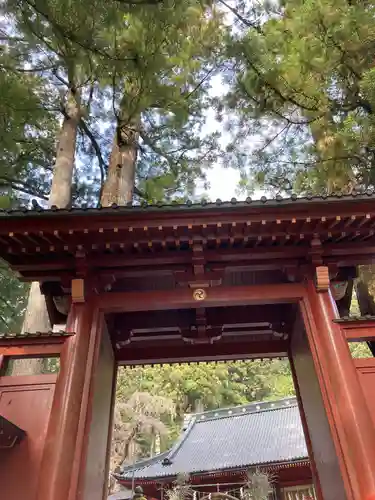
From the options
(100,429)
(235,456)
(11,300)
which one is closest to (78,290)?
(100,429)

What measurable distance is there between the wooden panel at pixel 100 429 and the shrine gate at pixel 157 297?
2 centimetres

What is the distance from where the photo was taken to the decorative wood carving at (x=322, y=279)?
4648 mm

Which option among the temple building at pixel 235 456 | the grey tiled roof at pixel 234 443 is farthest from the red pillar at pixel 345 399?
the grey tiled roof at pixel 234 443

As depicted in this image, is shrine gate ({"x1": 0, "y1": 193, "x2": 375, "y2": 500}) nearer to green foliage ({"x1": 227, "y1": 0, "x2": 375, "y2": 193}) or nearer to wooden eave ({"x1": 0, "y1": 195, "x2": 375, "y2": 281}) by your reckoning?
wooden eave ({"x1": 0, "y1": 195, "x2": 375, "y2": 281})

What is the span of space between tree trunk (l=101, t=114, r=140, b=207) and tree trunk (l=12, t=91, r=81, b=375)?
0.86 metres

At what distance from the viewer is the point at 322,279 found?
4.66m

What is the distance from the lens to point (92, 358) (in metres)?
4.40

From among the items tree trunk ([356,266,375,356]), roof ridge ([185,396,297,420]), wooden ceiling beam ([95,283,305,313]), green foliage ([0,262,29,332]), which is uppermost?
green foliage ([0,262,29,332])

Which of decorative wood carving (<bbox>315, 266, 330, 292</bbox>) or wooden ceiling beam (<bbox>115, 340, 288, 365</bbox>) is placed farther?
wooden ceiling beam (<bbox>115, 340, 288, 365</bbox>)

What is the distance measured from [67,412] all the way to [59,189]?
18.2 feet

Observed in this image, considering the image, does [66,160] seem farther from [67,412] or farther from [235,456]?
[235,456]

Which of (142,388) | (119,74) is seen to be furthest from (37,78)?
(142,388)

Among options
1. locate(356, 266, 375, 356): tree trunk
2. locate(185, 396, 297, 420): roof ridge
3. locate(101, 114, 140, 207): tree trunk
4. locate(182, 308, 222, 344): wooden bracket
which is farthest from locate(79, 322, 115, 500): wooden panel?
locate(185, 396, 297, 420): roof ridge

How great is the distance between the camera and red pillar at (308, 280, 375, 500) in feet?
11.9
